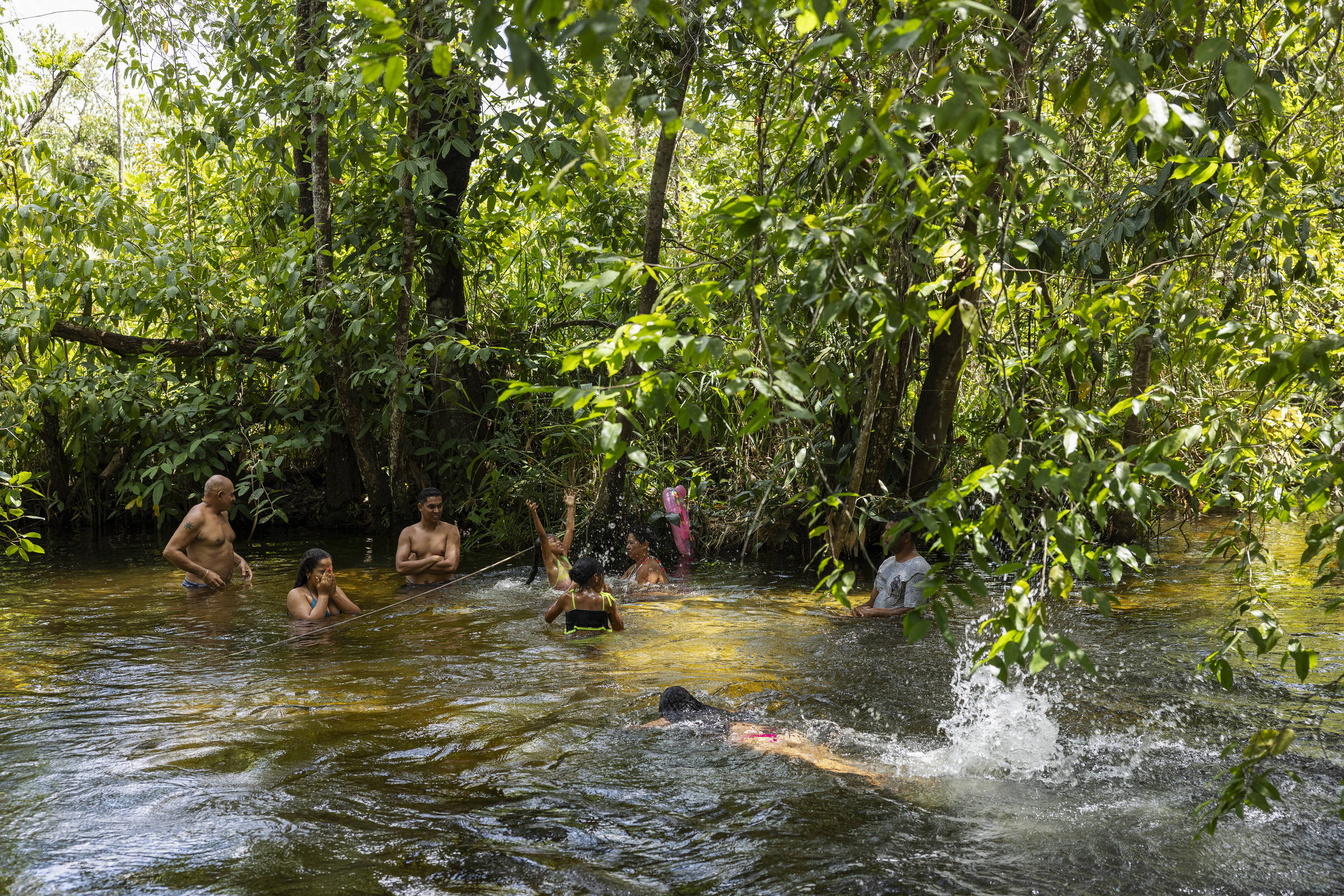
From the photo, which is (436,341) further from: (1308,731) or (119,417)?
(1308,731)

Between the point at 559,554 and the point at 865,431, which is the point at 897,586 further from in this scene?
the point at 559,554

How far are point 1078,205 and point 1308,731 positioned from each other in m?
4.12

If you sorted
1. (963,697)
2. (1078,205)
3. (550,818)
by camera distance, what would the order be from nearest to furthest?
(1078,205), (550,818), (963,697)

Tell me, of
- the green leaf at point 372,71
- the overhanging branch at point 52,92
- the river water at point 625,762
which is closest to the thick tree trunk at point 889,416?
the river water at point 625,762

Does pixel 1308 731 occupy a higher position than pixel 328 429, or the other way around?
pixel 328 429

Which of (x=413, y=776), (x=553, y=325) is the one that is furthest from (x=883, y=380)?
(x=413, y=776)

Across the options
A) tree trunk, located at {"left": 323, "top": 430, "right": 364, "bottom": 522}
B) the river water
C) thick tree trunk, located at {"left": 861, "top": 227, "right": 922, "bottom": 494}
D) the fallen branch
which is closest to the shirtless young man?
the river water

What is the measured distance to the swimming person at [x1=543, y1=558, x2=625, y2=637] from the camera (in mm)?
7930

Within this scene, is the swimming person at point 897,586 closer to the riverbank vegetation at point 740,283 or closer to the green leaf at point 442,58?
the riverbank vegetation at point 740,283

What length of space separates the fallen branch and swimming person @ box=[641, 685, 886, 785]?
833cm

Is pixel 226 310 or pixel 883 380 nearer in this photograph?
pixel 883 380

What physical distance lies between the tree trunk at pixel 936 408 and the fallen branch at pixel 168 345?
7412mm

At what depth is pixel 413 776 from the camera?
4957 mm

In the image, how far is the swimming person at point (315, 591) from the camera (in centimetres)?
846
